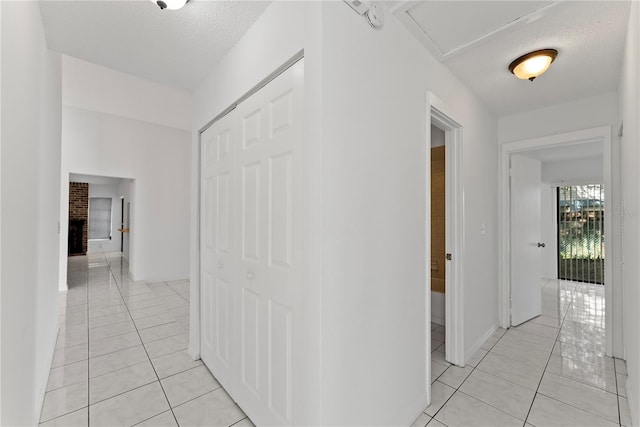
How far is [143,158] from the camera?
5613 mm

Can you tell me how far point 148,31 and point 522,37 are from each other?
Result: 2.60 m

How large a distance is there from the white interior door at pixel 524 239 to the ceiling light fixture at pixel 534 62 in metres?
1.44

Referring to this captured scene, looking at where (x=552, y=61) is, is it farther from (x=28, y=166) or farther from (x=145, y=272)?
(x=145, y=272)

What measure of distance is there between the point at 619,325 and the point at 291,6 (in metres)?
3.86

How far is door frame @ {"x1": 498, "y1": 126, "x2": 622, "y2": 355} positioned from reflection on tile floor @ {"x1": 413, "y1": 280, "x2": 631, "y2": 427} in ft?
1.02

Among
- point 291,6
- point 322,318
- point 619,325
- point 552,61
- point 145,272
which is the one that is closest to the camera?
point 322,318

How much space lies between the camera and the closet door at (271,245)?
4.59 feet

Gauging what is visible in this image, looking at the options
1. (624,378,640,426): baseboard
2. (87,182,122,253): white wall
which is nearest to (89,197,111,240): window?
(87,182,122,253): white wall

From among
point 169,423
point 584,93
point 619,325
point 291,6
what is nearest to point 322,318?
point 169,423

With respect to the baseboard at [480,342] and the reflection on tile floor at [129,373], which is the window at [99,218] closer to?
the reflection on tile floor at [129,373]

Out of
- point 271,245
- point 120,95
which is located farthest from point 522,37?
point 120,95

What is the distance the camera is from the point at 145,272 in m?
5.51

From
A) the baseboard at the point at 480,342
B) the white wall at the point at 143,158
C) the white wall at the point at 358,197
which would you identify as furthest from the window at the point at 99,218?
the baseboard at the point at 480,342

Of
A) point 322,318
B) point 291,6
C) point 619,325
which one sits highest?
point 291,6
